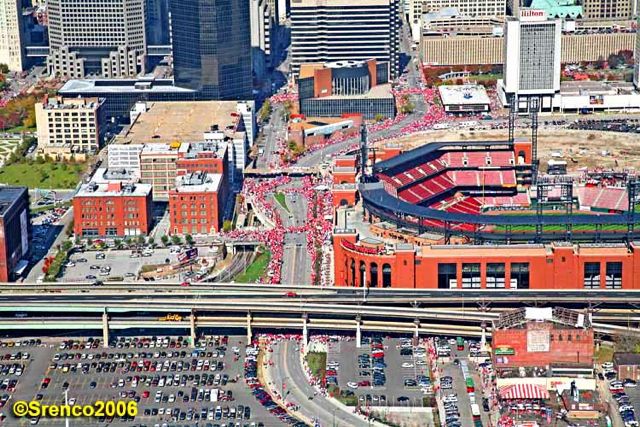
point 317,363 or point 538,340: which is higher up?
point 538,340

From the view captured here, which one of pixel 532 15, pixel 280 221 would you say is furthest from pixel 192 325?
pixel 532 15

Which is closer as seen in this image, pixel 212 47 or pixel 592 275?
pixel 592 275

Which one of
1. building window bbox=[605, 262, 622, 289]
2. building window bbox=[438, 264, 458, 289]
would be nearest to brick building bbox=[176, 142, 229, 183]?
building window bbox=[438, 264, 458, 289]

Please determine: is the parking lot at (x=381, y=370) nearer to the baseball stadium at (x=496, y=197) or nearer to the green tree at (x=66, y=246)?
the baseball stadium at (x=496, y=197)

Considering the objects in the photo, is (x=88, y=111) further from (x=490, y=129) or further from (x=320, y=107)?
(x=490, y=129)

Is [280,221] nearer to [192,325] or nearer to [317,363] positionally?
[192,325]

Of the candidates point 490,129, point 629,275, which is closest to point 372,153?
point 490,129

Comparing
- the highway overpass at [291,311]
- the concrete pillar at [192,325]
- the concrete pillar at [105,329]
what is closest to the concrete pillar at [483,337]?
the highway overpass at [291,311]
